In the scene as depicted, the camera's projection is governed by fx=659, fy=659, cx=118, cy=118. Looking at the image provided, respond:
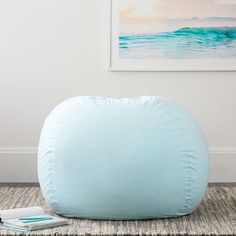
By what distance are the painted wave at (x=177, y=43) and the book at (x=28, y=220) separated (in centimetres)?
213

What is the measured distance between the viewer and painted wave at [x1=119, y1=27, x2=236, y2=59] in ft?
16.5

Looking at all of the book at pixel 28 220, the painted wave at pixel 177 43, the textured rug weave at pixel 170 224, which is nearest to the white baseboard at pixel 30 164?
the painted wave at pixel 177 43

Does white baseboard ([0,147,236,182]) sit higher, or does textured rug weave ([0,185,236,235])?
textured rug weave ([0,185,236,235])

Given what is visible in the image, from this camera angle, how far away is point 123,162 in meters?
3.09

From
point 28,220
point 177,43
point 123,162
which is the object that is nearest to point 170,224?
point 123,162

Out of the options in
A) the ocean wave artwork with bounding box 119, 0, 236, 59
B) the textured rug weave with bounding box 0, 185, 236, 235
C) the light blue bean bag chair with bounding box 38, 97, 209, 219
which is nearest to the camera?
the textured rug weave with bounding box 0, 185, 236, 235

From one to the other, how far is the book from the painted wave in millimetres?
2132

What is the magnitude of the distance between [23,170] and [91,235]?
2.39m

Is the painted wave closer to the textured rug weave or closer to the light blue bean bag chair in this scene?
the textured rug weave

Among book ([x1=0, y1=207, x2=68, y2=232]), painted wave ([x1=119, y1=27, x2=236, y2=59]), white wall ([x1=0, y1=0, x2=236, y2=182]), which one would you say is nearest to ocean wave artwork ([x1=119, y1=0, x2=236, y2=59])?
painted wave ([x1=119, y1=27, x2=236, y2=59])

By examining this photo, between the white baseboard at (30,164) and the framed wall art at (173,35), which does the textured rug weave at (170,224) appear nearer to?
the white baseboard at (30,164)

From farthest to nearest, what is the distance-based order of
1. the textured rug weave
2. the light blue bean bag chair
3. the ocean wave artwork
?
the ocean wave artwork < the light blue bean bag chair < the textured rug weave

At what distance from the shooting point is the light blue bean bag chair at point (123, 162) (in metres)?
3.09

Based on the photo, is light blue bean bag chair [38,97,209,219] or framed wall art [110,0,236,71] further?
framed wall art [110,0,236,71]
